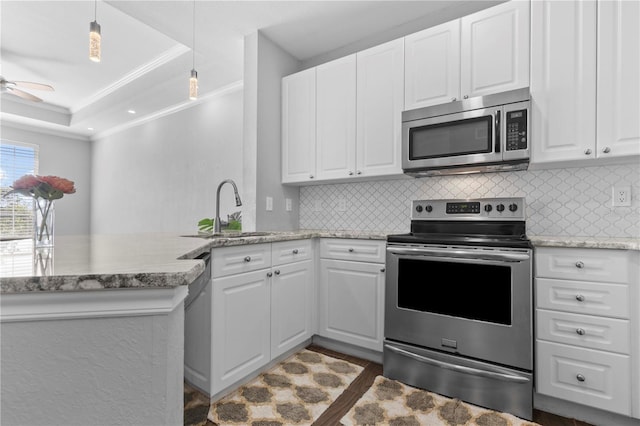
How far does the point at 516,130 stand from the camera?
190 centimetres

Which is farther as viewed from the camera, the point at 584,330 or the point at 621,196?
the point at 621,196

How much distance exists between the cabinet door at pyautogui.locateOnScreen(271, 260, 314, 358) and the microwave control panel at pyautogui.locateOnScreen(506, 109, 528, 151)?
→ 1603mm

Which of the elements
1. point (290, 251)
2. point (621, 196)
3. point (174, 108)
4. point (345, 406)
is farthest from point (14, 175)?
point (621, 196)

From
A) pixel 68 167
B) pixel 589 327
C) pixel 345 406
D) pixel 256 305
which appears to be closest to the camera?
pixel 589 327

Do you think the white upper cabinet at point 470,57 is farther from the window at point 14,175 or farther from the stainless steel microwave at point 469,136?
the window at point 14,175

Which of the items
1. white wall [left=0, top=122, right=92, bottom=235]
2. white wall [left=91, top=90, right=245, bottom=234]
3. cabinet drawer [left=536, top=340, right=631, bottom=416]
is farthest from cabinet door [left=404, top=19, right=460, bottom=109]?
white wall [left=0, top=122, right=92, bottom=235]

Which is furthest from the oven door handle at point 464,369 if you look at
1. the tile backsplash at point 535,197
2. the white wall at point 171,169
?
the white wall at point 171,169

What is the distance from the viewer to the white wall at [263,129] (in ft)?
8.96

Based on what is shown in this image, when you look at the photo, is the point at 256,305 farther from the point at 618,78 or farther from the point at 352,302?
the point at 618,78

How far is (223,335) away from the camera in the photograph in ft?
5.73

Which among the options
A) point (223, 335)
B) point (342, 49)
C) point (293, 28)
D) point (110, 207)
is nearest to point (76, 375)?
point (223, 335)

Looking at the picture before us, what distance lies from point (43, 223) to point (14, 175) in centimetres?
612

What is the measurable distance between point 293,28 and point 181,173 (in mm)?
2910

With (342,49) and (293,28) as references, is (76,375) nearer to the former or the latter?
(293,28)
